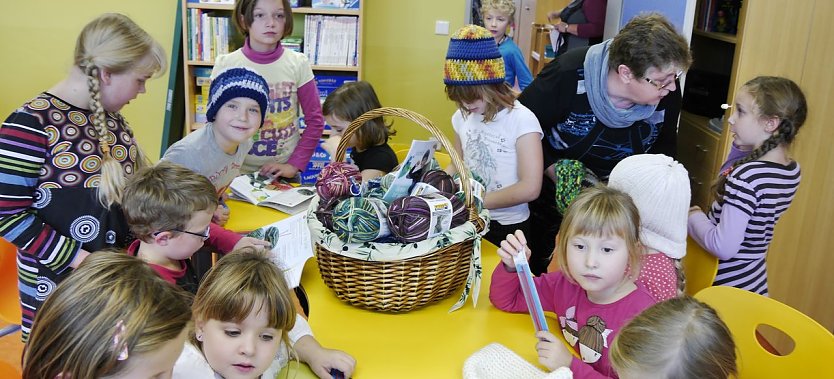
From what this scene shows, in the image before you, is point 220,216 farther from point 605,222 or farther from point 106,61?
point 605,222

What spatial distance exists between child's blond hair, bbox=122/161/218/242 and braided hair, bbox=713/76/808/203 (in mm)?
1464

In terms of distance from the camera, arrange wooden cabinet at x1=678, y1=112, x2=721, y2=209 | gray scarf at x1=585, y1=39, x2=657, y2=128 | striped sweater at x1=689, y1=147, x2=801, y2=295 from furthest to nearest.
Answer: wooden cabinet at x1=678, y1=112, x2=721, y2=209 < gray scarf at x1=585, y1=39, x2=657, y2=128 < striped sweater at x1=689, y1=147, x2=801, y2=295

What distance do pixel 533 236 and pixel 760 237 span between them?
0.68 meters

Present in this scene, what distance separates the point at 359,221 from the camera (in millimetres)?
1503

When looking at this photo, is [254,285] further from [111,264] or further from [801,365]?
[801,365]

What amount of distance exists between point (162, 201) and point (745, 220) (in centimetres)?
153

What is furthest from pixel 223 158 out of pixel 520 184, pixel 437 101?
pixel 437 101

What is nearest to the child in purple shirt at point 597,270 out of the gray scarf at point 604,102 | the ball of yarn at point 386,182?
the ball of yarn at point 386,182

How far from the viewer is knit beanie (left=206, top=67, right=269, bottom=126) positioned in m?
2.16

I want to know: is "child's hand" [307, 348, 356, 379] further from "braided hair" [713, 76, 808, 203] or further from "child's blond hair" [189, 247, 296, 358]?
"braided hair" [713, 76, 808, 203]

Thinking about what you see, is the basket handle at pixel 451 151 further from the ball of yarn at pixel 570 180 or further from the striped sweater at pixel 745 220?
the striped sweater at pixel 745 220

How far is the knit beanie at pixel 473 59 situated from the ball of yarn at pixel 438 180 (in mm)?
411

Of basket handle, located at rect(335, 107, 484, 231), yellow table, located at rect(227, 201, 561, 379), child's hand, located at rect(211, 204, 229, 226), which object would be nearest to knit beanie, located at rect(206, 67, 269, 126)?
child's hand, located at rect(211, 204, 229, 226)

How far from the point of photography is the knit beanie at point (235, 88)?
216 centimetres
